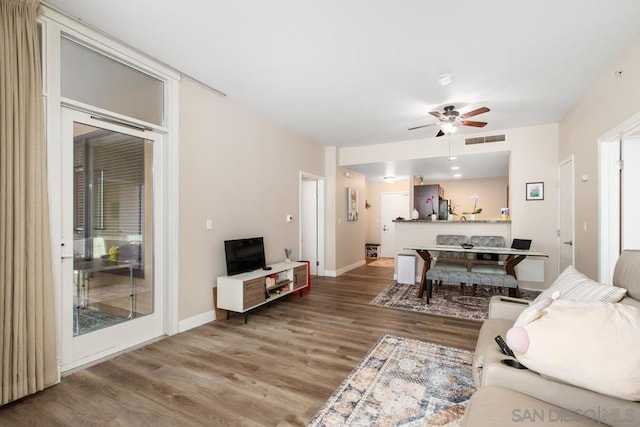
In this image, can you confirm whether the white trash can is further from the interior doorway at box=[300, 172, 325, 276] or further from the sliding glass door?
the sliding glass door

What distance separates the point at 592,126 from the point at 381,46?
2703 millimetres

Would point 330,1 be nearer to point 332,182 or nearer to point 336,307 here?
point 336,307

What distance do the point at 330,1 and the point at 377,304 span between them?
11.6ft

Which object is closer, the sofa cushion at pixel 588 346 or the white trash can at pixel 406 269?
the sofa cushion at pixel 588 346

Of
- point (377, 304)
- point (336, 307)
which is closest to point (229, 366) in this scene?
point (336, 307)

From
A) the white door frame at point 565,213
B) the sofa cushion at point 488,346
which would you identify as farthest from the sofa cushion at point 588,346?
the white door frame at point 565,213

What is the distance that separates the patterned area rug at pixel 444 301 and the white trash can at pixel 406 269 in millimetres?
197

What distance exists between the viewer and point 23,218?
2.00 m

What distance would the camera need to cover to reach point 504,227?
Result: 17.0 feet

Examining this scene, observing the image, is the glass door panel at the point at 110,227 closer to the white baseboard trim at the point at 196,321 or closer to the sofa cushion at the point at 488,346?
the white baseboard trim at the point at 196,321

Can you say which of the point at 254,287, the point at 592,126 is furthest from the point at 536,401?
the point at 592,126

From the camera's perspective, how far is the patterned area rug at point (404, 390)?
180cm

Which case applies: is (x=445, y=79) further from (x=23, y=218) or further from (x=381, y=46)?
(x=23, y=218)

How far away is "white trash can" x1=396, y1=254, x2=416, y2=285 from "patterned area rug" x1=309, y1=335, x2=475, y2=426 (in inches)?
105
